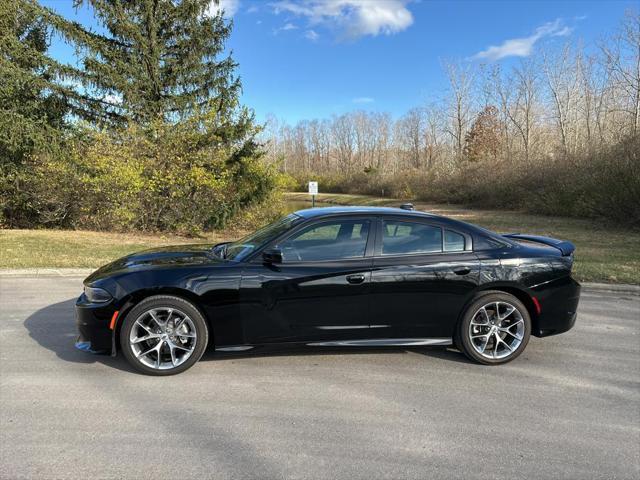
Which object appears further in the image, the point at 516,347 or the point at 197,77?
the point at 197,77

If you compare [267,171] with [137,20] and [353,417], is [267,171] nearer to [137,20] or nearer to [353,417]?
[137,20]

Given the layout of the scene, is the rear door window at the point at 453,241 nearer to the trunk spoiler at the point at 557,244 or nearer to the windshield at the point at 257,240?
the trunk spoiler at the point at 557,244

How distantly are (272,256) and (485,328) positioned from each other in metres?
2.17

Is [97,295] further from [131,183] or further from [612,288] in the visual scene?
[131,183]

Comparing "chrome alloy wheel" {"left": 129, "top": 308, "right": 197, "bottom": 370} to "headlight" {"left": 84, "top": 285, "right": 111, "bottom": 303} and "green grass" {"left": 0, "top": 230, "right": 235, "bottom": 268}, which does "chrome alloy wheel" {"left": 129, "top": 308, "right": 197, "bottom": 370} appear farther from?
"green grass" {"left": 0, "top": 230, "right": 235, "bottom": 268}

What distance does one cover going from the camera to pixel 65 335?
197 inches

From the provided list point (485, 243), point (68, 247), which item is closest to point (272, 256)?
point (485, 243)

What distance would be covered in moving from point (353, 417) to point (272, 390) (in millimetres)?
761

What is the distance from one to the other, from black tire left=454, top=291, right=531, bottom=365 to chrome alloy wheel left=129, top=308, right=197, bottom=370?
2.49 meters

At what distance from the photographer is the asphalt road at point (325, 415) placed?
2762mm

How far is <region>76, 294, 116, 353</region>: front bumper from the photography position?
3930 mm

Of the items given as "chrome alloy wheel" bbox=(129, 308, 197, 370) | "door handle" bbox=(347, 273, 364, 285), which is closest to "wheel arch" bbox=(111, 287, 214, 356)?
"chrome alloy wheel" bbox=(129, 308, 197, 370)

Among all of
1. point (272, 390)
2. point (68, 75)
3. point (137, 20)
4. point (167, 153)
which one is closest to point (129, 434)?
point (272, 390)

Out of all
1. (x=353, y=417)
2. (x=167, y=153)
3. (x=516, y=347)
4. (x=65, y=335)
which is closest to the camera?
(x=353, y=417)
